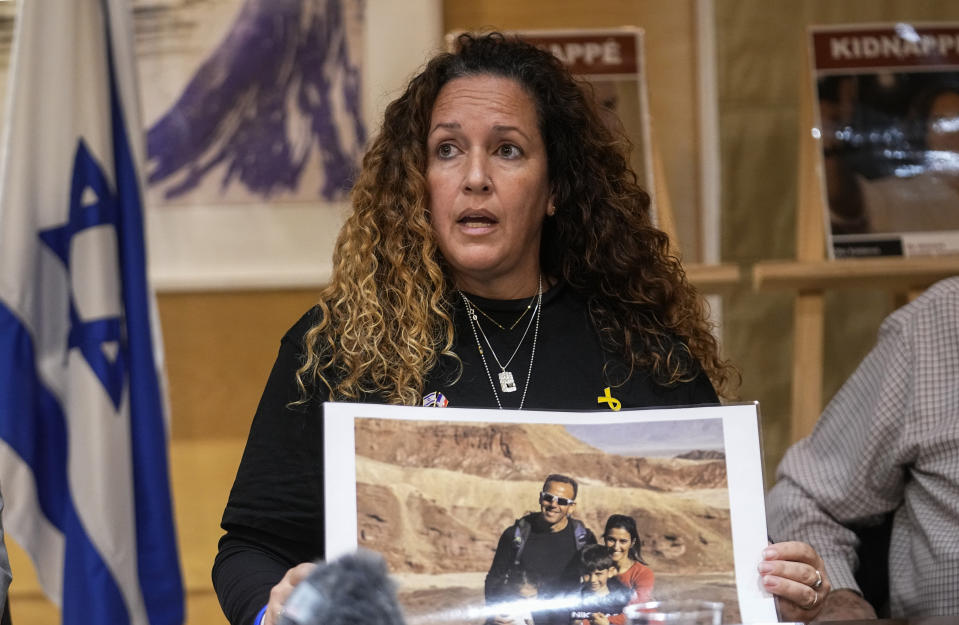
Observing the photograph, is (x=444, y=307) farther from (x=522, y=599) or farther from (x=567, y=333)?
(x=522, y=599)

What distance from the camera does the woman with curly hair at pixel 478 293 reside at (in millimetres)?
1440

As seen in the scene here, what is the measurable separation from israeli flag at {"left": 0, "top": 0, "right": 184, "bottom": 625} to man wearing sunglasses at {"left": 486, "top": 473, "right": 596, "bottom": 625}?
1392 mm

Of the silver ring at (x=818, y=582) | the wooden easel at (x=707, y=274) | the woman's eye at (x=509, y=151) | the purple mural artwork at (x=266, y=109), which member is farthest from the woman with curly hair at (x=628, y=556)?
the purple mural artwork at (x=266, y=109)

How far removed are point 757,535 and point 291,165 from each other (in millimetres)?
1965

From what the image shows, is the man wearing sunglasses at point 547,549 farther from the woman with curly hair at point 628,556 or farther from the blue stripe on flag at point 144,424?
the blue stripe on flag at point 144,424

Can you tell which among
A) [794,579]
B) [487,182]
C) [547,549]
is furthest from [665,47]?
[547,549]

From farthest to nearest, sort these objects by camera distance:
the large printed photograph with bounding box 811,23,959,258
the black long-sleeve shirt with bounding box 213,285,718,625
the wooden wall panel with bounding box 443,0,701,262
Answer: the wooden wall panel with bounding box 443,0,701,262 → the large printed photograph with bounding box 811,23,959,258 → the black long-sleeve shirt with bounding box 213,285,718,625

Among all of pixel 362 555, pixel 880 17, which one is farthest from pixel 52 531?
pixel 880 17

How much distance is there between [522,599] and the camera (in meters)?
1.05

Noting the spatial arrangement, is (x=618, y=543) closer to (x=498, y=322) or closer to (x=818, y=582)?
(x=818, y=582)

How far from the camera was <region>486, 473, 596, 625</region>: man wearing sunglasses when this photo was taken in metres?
1.06

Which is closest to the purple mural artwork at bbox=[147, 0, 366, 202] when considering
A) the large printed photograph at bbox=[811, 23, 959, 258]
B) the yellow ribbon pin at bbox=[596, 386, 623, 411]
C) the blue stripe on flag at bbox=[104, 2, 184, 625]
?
the blue stripe on flag at bbox=[104, 2, 184, 625]

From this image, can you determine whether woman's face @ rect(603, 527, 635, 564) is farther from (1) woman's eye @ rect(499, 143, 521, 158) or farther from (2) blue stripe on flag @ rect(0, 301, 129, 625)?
(2) blue stripe on flag @ rect(0, 301, 129, 625)

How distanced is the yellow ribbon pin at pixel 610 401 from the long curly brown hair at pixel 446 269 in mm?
80
